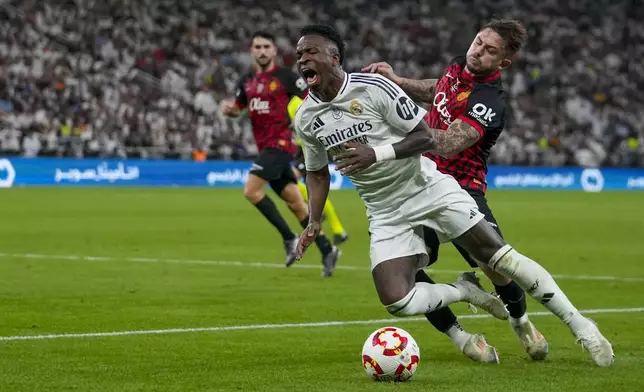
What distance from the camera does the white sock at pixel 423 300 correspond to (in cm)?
701

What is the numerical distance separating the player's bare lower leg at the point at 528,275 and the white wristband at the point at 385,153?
784mm

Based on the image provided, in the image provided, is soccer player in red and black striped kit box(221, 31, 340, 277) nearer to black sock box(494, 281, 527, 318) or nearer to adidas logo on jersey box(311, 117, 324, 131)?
black sock box(494, 281, 527, 318)

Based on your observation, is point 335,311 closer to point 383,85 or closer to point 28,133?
point 383,85

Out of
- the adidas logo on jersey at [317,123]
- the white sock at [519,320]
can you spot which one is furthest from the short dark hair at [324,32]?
the white sock at [519,320]

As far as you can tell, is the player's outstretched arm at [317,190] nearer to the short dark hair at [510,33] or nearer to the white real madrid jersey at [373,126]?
the white real madrid jersey at [373,126]

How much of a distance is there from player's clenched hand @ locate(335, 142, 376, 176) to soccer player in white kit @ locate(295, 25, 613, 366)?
32 centimetres

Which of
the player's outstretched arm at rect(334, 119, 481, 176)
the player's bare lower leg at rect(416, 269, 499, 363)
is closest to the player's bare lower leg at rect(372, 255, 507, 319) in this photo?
the player's bare lower leg at rect(416, 269, 499, 363)

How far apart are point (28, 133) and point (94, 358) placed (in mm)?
26479

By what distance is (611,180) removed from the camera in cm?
3684

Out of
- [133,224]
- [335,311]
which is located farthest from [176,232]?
[335,311]

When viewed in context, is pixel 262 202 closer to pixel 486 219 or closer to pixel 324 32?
pixel 486 219

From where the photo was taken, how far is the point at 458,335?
7.64 m

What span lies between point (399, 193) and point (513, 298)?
4.13ft

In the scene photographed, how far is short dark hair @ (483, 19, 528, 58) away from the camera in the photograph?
7691mm
